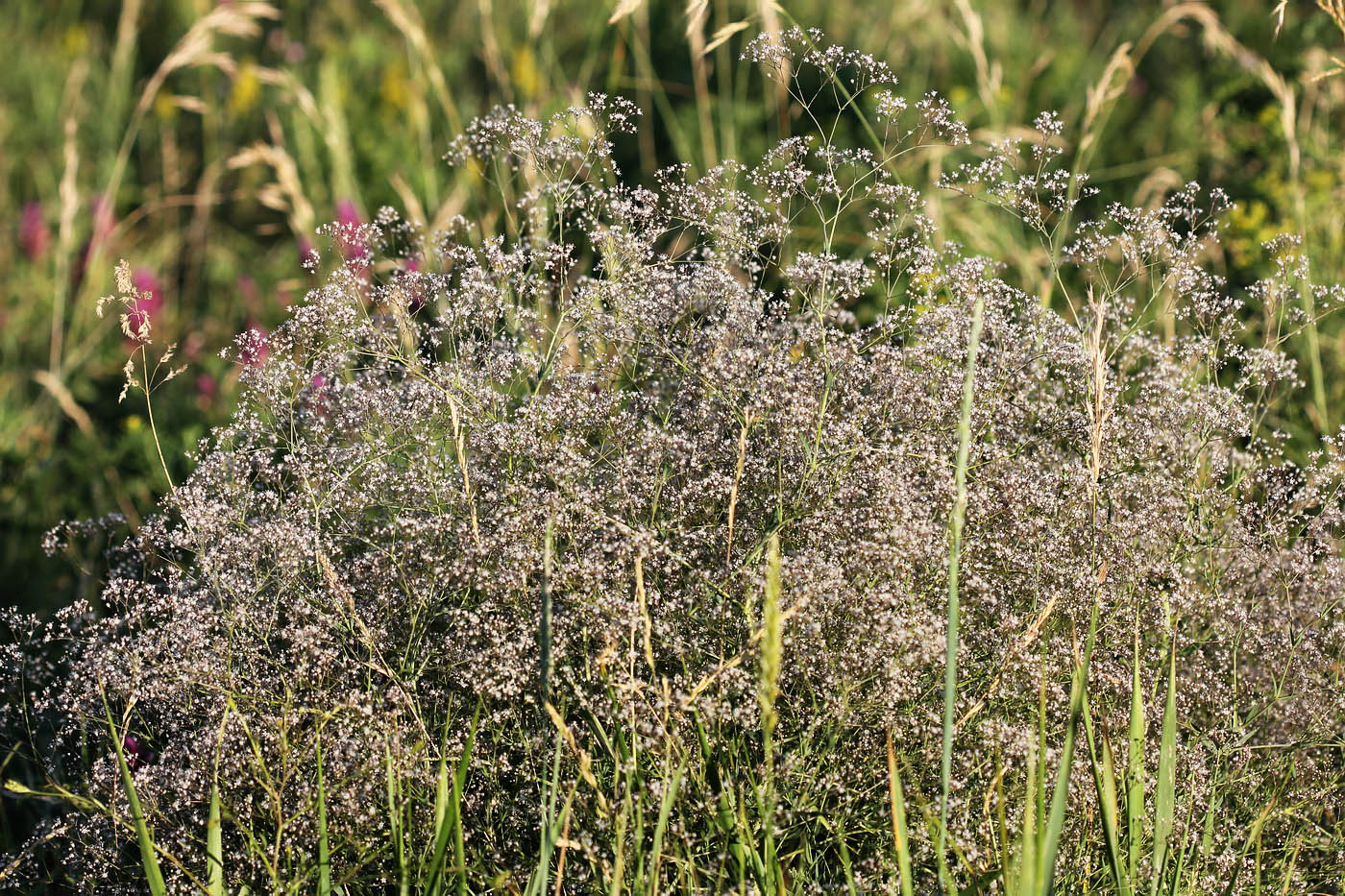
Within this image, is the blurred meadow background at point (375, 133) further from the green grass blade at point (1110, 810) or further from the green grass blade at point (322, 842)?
the green grass blade at point (1110, 810)

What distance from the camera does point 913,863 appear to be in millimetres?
2215

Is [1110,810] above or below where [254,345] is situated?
below

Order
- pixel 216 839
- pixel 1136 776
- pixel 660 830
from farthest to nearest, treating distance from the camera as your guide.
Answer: pixel 1136 776 < pixel 216 839 < pixel 660 830

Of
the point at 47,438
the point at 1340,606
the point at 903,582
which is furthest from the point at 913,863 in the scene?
the point at 47,438

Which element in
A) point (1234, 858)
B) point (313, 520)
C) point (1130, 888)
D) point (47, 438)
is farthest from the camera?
point (47, 438)

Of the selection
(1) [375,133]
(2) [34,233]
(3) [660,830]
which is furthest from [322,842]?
(1) [375,133]

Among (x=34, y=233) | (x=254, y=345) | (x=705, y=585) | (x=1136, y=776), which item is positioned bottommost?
(x=1136, y=776)

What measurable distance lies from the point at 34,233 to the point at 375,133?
160 centimetres

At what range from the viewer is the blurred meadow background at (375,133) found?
4.06 m

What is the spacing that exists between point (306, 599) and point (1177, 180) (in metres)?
3.31

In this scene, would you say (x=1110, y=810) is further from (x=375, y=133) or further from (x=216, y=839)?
(x=375, y=133)

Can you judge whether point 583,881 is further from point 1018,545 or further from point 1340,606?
point 1340,606

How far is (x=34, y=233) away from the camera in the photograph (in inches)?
214

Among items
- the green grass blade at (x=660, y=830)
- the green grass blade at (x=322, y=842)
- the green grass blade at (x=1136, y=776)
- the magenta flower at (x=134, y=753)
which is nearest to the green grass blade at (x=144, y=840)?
the green grass blade at (x=322, y=842)
